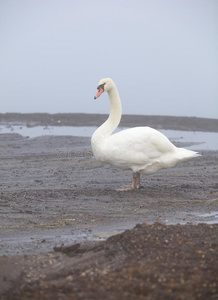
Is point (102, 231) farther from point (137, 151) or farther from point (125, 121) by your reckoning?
point (125, 121)

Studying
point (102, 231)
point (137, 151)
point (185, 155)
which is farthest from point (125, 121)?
point (102, 231)

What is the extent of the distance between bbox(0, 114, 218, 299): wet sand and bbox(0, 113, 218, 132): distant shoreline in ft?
43.7

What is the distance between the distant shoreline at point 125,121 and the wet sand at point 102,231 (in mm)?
13326

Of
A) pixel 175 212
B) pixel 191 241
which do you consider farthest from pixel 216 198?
pixel 191 241

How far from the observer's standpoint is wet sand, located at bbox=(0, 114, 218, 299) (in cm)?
462

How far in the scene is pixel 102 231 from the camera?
6949mm

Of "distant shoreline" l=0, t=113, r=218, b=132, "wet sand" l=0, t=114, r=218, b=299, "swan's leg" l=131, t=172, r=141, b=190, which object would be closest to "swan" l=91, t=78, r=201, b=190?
"swan's leg" l=131, t=172, r=141, b=190

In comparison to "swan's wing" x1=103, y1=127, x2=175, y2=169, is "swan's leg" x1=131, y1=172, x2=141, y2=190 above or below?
below

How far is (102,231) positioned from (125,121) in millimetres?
22993

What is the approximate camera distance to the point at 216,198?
9219mm

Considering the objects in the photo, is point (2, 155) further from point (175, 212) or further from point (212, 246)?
point (212, 246)

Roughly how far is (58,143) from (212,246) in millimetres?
13505

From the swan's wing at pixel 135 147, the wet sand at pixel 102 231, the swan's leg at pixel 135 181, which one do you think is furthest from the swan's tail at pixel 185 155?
the swan's leg at pixel 135 181

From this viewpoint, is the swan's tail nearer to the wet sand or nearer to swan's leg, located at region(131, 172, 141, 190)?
the wet sand
